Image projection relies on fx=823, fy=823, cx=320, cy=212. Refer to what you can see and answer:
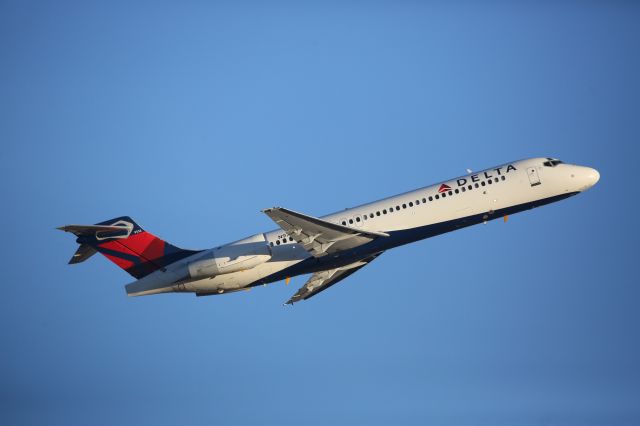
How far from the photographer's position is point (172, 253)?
1564 inches

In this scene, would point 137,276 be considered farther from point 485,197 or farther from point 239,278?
point 485,197

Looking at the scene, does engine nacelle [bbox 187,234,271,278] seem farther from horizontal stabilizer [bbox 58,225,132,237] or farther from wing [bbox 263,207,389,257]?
horizontal stabilizer [bbox 58,225,132,237]

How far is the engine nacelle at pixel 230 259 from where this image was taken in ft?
124

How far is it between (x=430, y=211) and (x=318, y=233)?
529cm

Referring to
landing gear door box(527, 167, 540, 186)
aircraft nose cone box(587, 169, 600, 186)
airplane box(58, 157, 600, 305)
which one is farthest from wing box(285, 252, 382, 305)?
aircraft nose cone box(587, 169, 600, 186)

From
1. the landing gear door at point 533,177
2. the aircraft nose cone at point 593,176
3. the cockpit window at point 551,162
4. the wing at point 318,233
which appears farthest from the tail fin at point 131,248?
the aircraft nose cone at point 593,176

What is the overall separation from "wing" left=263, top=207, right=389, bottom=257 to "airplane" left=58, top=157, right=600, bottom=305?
0.05m

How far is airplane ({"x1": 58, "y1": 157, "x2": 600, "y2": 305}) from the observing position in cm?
3756

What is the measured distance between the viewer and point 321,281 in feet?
140

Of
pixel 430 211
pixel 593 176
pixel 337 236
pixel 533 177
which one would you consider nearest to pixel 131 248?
pixel 337 236

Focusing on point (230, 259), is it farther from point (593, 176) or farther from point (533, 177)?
point (593, 176)

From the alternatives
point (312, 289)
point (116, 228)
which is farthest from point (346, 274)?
point (116, 228)

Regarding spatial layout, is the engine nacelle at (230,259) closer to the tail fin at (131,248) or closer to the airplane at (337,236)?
the airplane at (337,236)

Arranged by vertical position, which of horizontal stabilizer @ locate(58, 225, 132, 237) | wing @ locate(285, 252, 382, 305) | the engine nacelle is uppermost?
horizontal stabilizer @ locate(58, 225, 132, 237)
